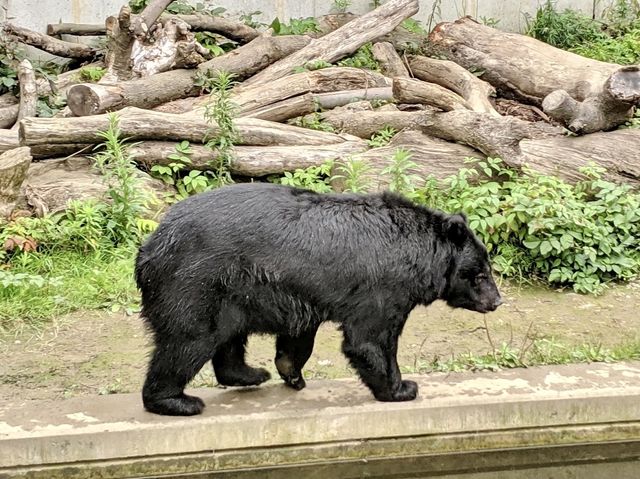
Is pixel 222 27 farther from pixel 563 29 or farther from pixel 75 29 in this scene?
pixel 563 29

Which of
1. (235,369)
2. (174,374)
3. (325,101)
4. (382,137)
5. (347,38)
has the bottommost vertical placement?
(235,369)

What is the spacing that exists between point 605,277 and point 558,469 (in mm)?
2987

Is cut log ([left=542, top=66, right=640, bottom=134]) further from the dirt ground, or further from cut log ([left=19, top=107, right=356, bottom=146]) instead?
cut log ([left=19, top=107, right=356, bottom=146])

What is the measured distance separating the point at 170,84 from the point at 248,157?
80.9 inches

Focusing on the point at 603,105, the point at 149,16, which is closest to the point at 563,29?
the point at 603,105

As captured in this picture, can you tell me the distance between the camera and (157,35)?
995 centimetres

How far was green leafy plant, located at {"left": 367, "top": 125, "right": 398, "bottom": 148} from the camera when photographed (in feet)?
27.2

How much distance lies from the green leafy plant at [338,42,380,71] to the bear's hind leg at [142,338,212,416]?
271 inches

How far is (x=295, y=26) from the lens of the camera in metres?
11.2

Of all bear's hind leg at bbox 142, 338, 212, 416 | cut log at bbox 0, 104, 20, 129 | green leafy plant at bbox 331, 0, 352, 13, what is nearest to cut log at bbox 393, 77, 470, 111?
green leafy plant at bbox 331, 0, 352, 13

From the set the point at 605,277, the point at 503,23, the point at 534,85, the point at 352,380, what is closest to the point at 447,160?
the point at 605,277

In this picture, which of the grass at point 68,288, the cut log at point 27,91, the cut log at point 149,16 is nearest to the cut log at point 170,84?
the cut log at point 149,16

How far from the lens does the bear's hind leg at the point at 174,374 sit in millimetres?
4082

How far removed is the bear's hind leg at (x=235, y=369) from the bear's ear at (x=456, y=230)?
1.15 meters
